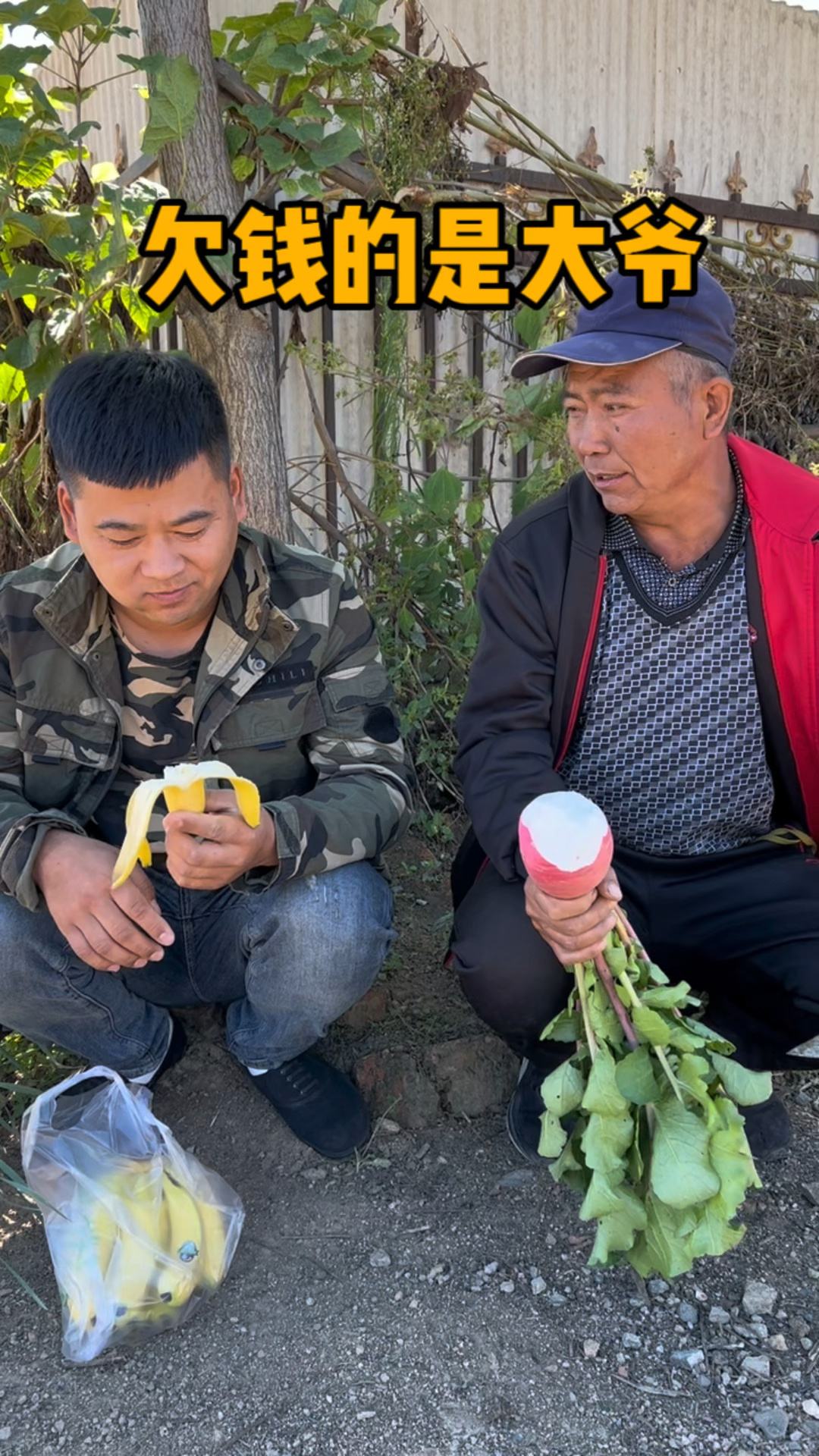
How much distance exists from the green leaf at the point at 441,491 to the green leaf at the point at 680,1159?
1.67 metres

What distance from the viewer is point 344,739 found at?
2.11 meters

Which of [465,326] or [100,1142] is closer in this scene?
[100,1142]

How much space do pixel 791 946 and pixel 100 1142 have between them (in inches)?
47.8

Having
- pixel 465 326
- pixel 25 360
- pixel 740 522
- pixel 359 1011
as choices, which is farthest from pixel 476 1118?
pixel 465 326

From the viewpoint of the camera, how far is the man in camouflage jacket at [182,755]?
1818 millimetres

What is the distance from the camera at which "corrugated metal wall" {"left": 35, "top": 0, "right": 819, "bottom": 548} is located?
13.0ft

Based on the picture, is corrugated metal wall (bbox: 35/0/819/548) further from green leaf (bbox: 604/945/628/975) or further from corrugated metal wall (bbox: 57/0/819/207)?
green leaf (bbox: 604/945/628/975)

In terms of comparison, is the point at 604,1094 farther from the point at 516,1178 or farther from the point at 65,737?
the point at 65,737

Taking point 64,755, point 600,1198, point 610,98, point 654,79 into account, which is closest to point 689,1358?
point 600,1198

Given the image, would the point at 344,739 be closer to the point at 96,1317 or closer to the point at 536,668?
the point at 536,668

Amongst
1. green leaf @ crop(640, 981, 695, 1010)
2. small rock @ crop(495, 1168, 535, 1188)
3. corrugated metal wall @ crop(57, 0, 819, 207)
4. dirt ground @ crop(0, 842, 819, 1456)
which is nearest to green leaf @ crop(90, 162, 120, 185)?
corrugated metal wall @ crop(57, 0, 819, 207)

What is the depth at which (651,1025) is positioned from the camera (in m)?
1.68

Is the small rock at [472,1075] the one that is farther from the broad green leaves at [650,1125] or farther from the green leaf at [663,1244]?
the green leaf at [663,1244]

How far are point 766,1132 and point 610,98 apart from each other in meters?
4.20
